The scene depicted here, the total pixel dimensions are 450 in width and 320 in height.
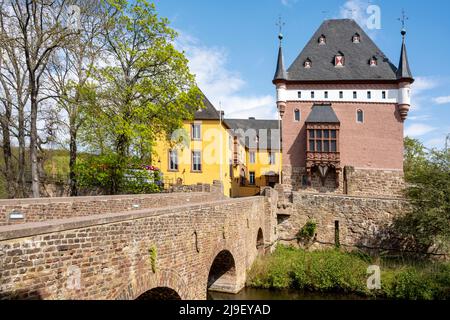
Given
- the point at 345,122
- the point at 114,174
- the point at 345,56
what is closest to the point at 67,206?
the point at 114,174

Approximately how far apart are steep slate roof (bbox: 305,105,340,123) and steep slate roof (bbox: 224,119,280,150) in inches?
616

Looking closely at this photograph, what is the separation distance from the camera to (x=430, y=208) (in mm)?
19766

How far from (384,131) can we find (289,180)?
8985mm

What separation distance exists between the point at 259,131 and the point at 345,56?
773 inches

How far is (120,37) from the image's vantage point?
62.0 feet

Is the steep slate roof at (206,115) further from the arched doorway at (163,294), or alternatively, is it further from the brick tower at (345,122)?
the arched doorway at (163,294)

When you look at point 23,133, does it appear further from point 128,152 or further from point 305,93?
→ point 305,93

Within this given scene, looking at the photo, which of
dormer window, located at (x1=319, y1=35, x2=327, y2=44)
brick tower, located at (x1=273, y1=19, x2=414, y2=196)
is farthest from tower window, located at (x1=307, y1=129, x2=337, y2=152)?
dormer window, located at (x1=319, y1=35, x2=327, y2=44)

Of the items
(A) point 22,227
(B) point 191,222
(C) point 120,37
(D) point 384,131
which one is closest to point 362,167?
(D) point 384,131

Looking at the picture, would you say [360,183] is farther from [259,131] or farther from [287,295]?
[259,131]

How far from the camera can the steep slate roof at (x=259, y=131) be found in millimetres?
46372

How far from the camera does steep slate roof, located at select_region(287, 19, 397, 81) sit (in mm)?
29047

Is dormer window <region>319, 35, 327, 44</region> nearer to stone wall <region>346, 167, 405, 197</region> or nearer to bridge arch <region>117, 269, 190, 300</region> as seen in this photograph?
stone wall <region>346, 167, 405, 197</region>

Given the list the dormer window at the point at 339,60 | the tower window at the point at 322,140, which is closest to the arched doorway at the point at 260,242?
the tower window at the point at 322,140
